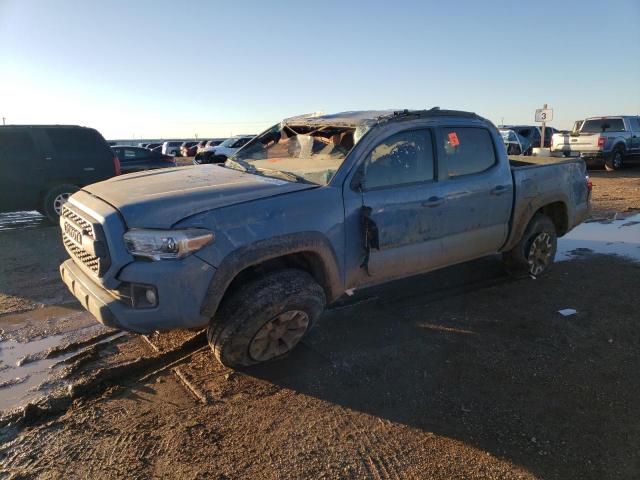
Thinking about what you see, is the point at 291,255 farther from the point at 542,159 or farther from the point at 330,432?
the point at 542,159

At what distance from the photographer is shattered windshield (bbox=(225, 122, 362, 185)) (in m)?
3.80

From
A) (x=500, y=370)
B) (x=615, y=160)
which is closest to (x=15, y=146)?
(x=500, y=370)

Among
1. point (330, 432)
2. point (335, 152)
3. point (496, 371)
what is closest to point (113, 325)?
point (330, 432)

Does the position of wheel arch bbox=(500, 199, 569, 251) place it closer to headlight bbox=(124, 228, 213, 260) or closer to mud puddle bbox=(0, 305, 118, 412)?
headlight bbox=(124, 228, 213, 260)

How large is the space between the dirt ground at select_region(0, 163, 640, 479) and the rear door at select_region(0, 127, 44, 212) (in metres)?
4.46

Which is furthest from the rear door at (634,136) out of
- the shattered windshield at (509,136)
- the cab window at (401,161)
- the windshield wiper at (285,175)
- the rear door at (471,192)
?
the windshield wiper at (285,175)

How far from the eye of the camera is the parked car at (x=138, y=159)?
13.4m

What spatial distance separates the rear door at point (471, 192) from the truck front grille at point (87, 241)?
8.90 ft

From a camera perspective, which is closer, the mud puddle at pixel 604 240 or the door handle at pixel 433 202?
the door handle at pixel 433 202

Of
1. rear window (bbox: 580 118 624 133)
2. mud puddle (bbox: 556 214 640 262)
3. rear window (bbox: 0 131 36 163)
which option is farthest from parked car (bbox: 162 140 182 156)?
mud puddle (bbox: 556 214 640 262)

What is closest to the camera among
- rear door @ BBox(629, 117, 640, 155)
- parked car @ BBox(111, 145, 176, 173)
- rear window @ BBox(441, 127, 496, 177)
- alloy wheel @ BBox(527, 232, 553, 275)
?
rear window @ BBox(441, 127, 496, 177)

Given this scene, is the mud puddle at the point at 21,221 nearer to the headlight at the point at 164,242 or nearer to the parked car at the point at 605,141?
the headlight at the point at 164,242

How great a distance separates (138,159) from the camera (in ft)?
44.8

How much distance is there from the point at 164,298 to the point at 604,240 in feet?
23.2
